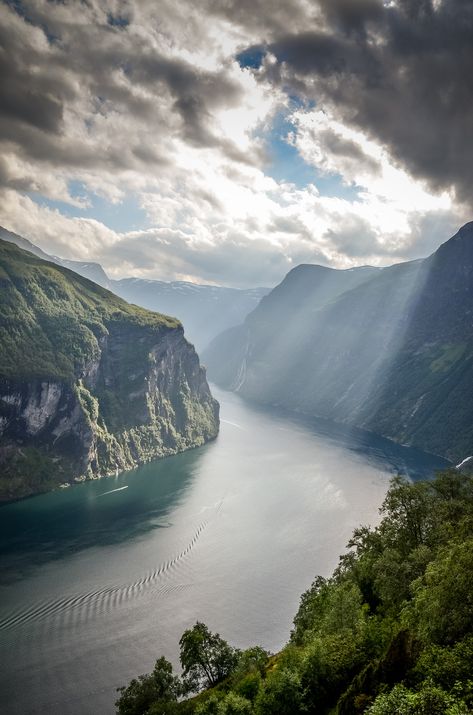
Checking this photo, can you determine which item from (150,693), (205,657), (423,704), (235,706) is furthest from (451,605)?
(150,693)

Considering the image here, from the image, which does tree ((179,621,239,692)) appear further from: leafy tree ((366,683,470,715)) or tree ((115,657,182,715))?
leafy tree ((366,683,470,715))

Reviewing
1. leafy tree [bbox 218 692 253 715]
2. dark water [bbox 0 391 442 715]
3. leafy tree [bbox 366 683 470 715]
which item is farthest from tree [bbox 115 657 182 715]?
leafy tree [bbox 366 683 470 715]

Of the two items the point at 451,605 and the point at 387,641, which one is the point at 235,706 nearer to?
the point at 387,641

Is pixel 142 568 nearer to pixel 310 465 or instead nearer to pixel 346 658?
pixel 346 658

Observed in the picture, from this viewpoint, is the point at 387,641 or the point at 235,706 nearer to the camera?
the point at 387,641

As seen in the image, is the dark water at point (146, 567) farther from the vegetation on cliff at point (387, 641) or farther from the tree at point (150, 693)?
the vegetation on cliff at point (387, 641)
